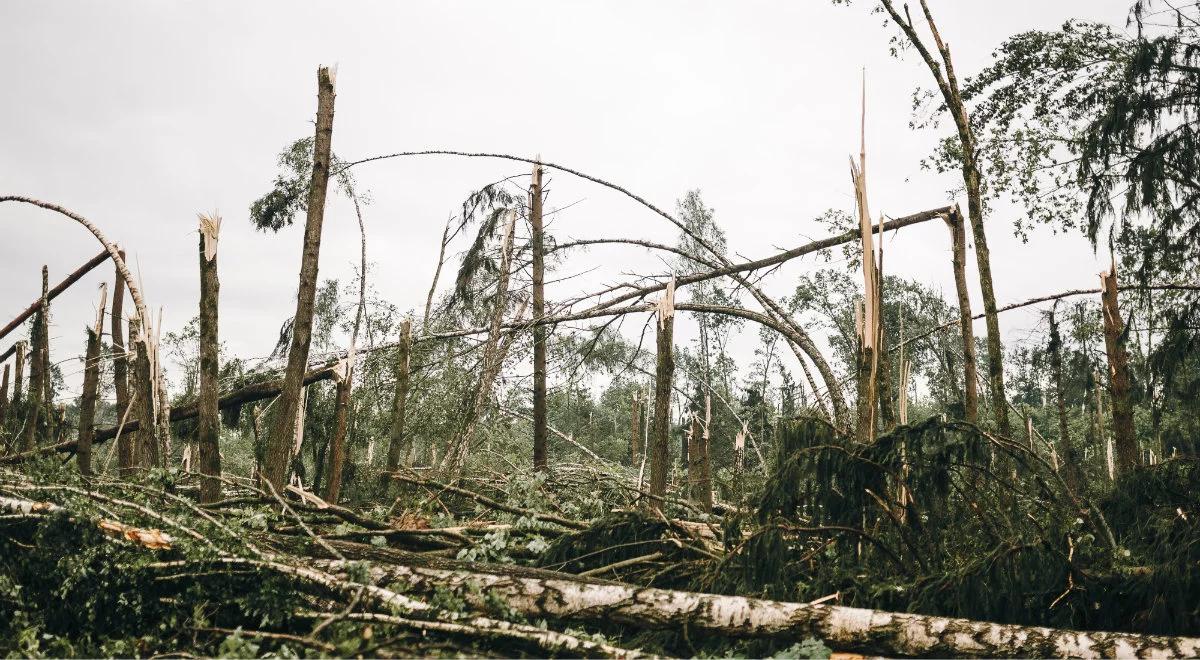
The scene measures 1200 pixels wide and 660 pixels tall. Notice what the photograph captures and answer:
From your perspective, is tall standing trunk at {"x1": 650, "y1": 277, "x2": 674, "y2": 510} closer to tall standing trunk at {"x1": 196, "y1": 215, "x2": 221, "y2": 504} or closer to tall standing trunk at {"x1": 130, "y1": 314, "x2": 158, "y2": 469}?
tall standing trunk at {"x1": 196, "y1": 215, "x2": 221, "y2": 504}

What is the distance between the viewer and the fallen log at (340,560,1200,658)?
2.98 meters

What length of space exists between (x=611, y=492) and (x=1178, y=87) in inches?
264

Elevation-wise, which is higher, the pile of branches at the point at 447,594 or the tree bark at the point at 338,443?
the tree bark at the point at 338,443

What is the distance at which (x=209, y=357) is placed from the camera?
5961 millimetres

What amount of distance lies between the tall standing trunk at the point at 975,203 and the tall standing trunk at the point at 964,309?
0.12 meters

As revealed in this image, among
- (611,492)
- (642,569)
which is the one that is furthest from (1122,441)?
(642,569)

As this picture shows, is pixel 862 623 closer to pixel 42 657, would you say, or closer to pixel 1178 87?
pixel 42 657

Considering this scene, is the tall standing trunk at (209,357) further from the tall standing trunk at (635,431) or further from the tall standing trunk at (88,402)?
the tall standing trunk at (635,431)

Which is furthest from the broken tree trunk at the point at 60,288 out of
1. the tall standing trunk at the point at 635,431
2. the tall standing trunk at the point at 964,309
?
the tall standing trunk at the point at 635,431

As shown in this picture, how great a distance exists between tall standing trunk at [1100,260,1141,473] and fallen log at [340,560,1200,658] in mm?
4411

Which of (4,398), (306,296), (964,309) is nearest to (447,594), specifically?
(306,296)

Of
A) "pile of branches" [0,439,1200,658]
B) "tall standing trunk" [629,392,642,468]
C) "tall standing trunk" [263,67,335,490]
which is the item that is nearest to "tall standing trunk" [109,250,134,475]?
"tall standing trunk" [263,67,335,490]

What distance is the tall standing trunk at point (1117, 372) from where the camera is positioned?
271 inches

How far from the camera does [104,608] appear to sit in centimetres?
356
